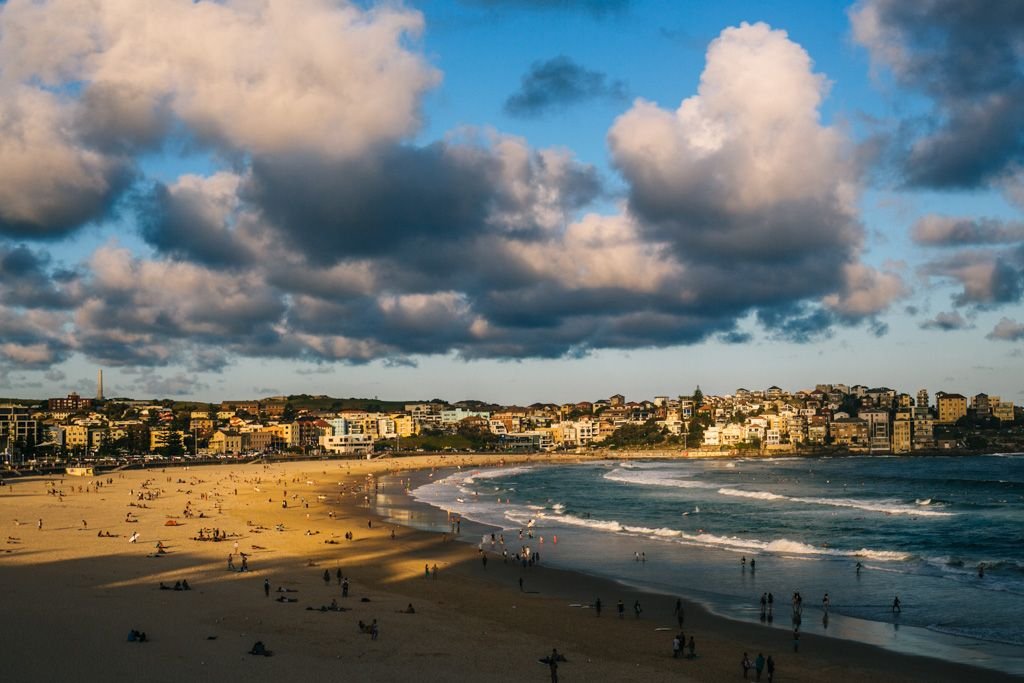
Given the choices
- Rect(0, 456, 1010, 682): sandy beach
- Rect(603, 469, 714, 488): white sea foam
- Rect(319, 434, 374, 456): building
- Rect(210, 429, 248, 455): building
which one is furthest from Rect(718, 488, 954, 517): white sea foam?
Rect(210, 429, 248, 455): building

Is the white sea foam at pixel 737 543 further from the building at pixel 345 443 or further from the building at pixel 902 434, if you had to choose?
the building at pixel 902 434

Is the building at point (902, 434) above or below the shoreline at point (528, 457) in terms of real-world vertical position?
above

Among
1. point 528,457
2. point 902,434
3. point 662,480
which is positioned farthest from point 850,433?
point 662,480

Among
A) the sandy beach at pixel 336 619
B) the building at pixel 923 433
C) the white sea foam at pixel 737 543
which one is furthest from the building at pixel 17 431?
the building at pixel 923 433

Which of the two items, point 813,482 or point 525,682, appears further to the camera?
point 813,482

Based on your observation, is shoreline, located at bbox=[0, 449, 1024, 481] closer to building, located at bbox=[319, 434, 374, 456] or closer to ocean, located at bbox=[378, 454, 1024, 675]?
building, located at bbox=[319, 434, 374, 456]

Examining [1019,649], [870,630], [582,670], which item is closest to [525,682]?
[582,670]

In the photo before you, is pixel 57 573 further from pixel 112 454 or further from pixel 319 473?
pixel 112 454
